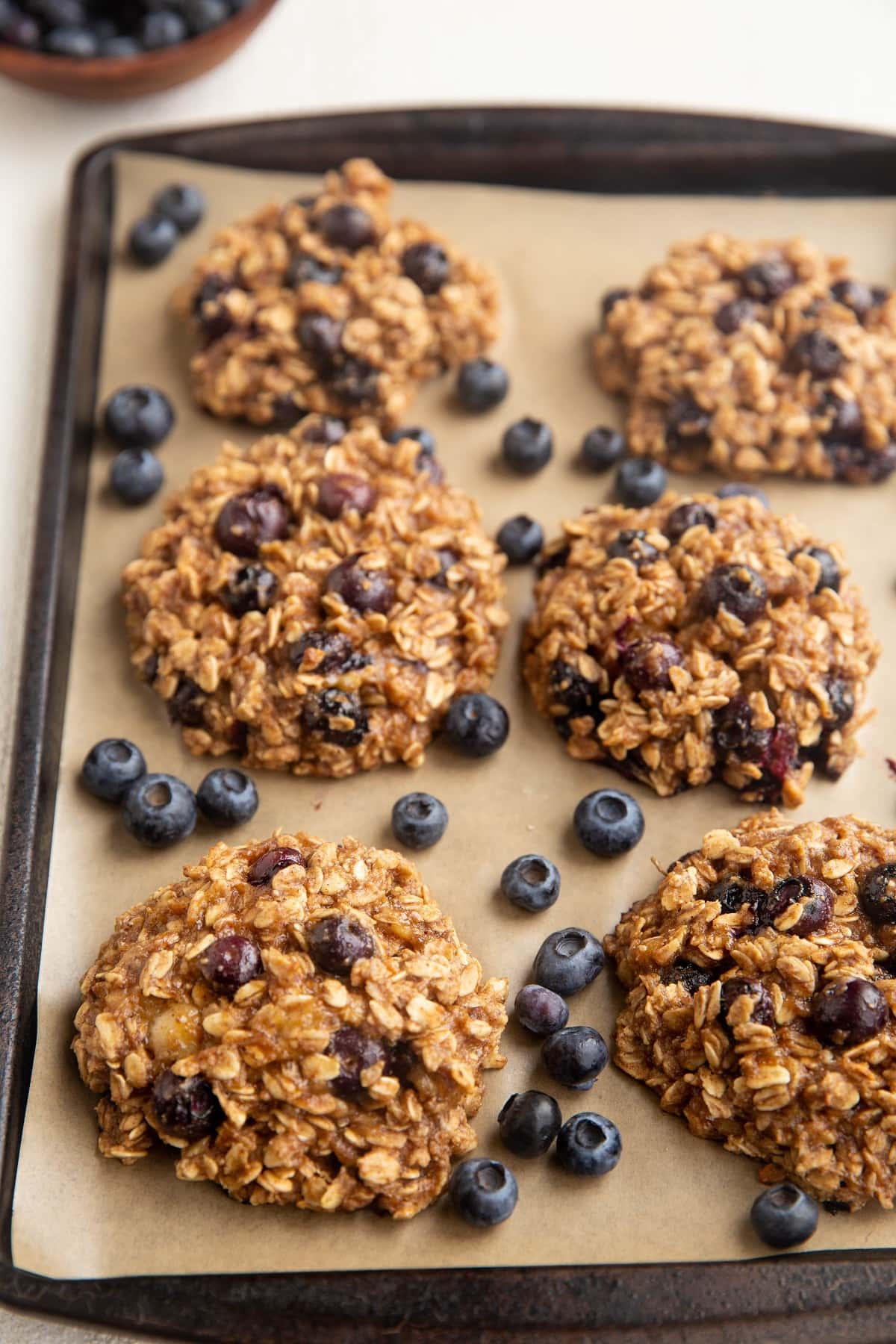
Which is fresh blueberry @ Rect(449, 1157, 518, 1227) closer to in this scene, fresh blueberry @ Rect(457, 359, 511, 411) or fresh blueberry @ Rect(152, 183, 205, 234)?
fresh blueberry @ Rect(457, 359, 511, 411)

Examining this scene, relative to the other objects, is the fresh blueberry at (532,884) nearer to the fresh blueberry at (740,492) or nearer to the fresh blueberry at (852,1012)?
the fresh blueberry at (852,1012)

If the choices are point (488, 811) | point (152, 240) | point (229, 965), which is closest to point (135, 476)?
point (152, 240)

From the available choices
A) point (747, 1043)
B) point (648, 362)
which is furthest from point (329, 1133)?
point (648, 362)

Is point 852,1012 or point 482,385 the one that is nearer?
point 852,1012

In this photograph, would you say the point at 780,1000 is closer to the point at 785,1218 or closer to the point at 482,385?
the point at 785,1218

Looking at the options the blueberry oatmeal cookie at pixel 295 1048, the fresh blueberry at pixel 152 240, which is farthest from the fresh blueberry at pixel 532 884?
the fresh blueberry at pixel 152 240

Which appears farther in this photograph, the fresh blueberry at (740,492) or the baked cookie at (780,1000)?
the fresh blueberry at (740,492)
